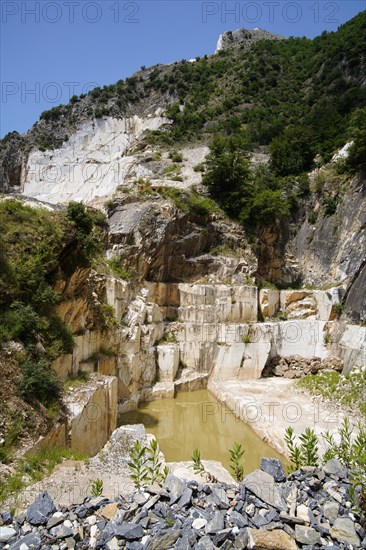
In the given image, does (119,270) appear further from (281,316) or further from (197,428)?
(281,316)

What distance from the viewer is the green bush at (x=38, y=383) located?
25.0 feet

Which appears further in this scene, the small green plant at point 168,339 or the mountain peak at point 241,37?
the mountain peak at point 241,37

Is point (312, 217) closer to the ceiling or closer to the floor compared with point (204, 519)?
closer to the ceiling

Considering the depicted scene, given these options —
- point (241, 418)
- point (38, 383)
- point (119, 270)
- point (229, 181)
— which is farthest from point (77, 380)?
point (229, 181)

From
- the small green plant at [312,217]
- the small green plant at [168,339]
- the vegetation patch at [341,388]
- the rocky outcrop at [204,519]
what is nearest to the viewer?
the rocky outcrop at [204,519]

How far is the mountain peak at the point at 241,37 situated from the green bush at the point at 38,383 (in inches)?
2550

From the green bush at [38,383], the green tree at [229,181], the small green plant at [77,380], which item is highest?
the green tree at [229,181]

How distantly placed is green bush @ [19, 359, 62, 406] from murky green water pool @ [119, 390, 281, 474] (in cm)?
453

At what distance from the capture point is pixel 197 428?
1323cm

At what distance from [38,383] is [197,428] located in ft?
24.3

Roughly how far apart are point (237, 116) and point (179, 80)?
11546 millimetres

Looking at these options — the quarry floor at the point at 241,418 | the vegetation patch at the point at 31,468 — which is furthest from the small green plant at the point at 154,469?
the vegetation patch at the point at 31,468

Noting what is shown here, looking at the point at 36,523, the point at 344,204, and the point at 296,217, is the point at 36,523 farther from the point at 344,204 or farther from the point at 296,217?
the point at 296,217

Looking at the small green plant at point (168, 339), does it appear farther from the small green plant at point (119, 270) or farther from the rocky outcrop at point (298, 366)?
the rocky outcrop at point (298, 366)
